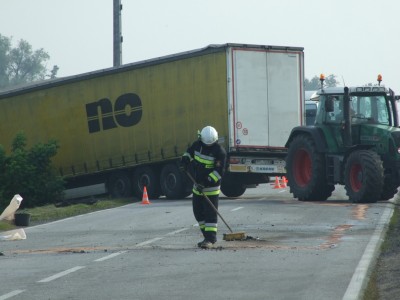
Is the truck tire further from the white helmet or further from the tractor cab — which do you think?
the white helmet

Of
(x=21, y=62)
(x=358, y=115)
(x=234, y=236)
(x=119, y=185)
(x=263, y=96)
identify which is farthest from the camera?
(x=21, y=62)

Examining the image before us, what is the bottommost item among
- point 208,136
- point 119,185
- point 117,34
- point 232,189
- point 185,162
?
point 232,189

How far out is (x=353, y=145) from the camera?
89.9 feet

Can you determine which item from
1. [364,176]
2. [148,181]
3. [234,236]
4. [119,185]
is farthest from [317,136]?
[234,236]

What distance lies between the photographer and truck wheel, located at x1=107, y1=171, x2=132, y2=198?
114 feet

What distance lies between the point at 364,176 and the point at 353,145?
62.3 inches

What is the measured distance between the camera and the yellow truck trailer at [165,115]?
102ft

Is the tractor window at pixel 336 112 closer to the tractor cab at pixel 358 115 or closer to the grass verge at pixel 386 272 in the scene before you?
the tractor cab at pixel 358 115

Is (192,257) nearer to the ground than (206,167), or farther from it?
nearer to the ground

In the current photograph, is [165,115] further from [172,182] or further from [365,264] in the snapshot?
[365,264]

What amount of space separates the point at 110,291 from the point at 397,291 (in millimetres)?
2893

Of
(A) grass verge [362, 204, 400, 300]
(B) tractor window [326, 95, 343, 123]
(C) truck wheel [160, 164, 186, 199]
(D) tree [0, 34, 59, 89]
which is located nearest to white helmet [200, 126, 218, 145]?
(A) grass verge [362, 204, 400, 300]

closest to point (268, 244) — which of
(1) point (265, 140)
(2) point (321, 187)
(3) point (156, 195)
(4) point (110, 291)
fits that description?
(4) point (110, 291)

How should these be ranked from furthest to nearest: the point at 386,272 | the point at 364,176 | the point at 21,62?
the point at 21,62, the point at 364,176, the point at 386,272
